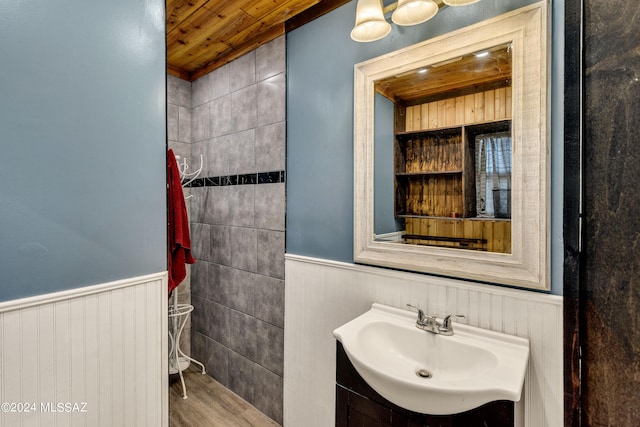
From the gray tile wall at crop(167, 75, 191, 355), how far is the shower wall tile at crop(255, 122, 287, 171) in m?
0.95

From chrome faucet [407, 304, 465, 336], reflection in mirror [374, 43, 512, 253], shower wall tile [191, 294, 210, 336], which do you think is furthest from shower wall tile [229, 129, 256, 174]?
chrome faucet [407, 304, 465, 336]

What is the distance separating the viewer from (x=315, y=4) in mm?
1719

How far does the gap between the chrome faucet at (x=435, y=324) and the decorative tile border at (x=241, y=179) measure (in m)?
1.15

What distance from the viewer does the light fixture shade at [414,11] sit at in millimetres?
1165

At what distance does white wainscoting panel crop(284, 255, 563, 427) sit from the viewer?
3.51ft

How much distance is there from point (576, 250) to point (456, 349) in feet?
2.20

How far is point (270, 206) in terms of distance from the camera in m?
2.03

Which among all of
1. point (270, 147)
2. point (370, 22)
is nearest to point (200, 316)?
point (270, 147)

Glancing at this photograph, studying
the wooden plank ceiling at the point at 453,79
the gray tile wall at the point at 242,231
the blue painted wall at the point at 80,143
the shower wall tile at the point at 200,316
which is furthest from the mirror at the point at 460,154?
the shower wall tile at the point at 200,316

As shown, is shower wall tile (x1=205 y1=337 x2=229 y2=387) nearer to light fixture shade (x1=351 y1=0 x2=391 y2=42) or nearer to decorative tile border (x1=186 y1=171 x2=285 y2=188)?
decorative tile border (x1=186 y1=171 x2=285 y2=188)

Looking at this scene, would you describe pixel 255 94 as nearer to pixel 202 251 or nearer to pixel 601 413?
pixel 202 251

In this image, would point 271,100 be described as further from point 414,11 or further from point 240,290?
point 240,290

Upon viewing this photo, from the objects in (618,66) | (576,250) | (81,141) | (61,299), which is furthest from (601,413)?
(81,141)

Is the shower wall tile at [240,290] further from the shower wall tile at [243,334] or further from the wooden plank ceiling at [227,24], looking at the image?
the wooden plank ceiling at [227,24]
